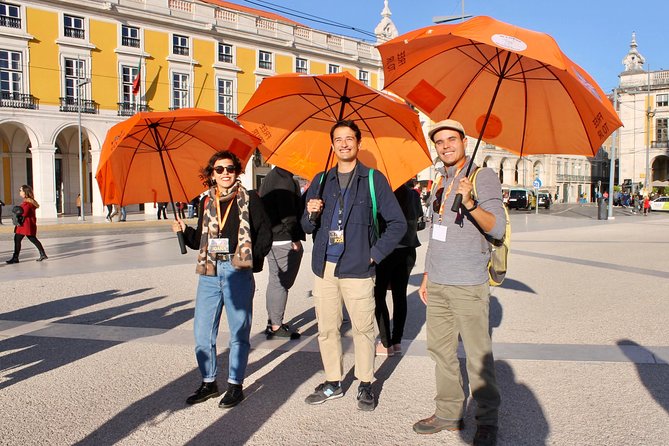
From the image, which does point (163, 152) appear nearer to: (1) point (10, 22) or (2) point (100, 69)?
(1) point (10, 22)

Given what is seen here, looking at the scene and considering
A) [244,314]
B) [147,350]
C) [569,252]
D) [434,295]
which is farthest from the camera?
[569,252]

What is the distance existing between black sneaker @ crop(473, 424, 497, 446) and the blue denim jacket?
1220mm

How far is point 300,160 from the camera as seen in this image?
482cm

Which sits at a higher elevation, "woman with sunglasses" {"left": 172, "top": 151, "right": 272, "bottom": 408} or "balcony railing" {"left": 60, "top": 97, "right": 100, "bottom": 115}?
"balcony railing" {"left": 60, "top": 97, "right": 100, "bottom": 115}

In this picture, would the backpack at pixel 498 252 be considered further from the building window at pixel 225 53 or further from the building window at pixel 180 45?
the building window at pixel 225 53

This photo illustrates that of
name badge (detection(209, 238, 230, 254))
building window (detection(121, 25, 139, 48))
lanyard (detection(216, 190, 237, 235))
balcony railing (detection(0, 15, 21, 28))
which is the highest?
building window (detection(121, 25, 139, 48))

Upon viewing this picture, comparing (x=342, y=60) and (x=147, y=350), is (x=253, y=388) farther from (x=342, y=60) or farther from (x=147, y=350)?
(x=342, y=60)

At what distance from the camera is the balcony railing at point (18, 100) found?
28719 mm

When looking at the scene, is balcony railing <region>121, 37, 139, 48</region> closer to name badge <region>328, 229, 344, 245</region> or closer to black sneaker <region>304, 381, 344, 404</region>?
name badge <region>328, 229, 344, 245</region>

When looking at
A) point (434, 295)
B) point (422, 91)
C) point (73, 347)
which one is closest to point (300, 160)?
point (422, 91)

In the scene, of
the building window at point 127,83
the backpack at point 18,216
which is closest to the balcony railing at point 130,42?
the building window at point 127,83

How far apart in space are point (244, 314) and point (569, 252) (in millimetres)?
11647

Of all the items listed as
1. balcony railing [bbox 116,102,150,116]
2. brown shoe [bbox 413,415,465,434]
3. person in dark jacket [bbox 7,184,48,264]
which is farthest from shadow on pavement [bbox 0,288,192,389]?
balcony railing [bbox 116,102,150,116]

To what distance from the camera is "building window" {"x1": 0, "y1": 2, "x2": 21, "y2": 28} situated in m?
28.2
